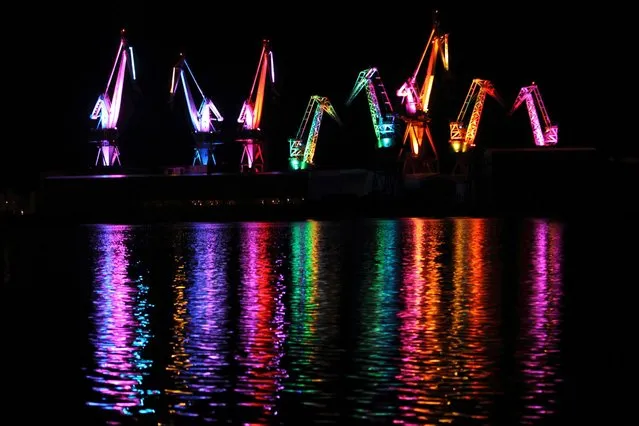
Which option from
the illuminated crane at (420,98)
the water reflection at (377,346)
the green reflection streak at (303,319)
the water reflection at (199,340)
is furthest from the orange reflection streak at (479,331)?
the illuminated crane at (420,98)

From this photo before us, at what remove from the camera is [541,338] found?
53.6ft

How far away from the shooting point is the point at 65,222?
80375mm

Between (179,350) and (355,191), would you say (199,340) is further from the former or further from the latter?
(355,191)

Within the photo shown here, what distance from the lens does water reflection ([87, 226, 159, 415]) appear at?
1237 cm

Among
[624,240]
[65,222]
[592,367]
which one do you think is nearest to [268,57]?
[65,222]

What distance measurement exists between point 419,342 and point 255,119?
86.0m

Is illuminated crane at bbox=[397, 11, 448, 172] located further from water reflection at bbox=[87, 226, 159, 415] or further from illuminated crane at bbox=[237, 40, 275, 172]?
water reflection at bbox=[87, 226, 159, 415]

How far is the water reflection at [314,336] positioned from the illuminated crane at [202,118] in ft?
229

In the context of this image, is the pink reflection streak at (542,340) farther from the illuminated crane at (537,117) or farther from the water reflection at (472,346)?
the illuminated crane at (537,117)

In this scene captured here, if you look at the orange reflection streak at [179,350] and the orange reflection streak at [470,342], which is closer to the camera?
the orange reflection streak at [470,342]

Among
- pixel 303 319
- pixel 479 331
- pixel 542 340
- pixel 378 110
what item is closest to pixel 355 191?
pixel 378 110

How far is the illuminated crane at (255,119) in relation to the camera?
328 ft

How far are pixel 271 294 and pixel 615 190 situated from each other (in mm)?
73251

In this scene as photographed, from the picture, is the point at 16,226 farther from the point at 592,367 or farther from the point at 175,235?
the point at 592,367
